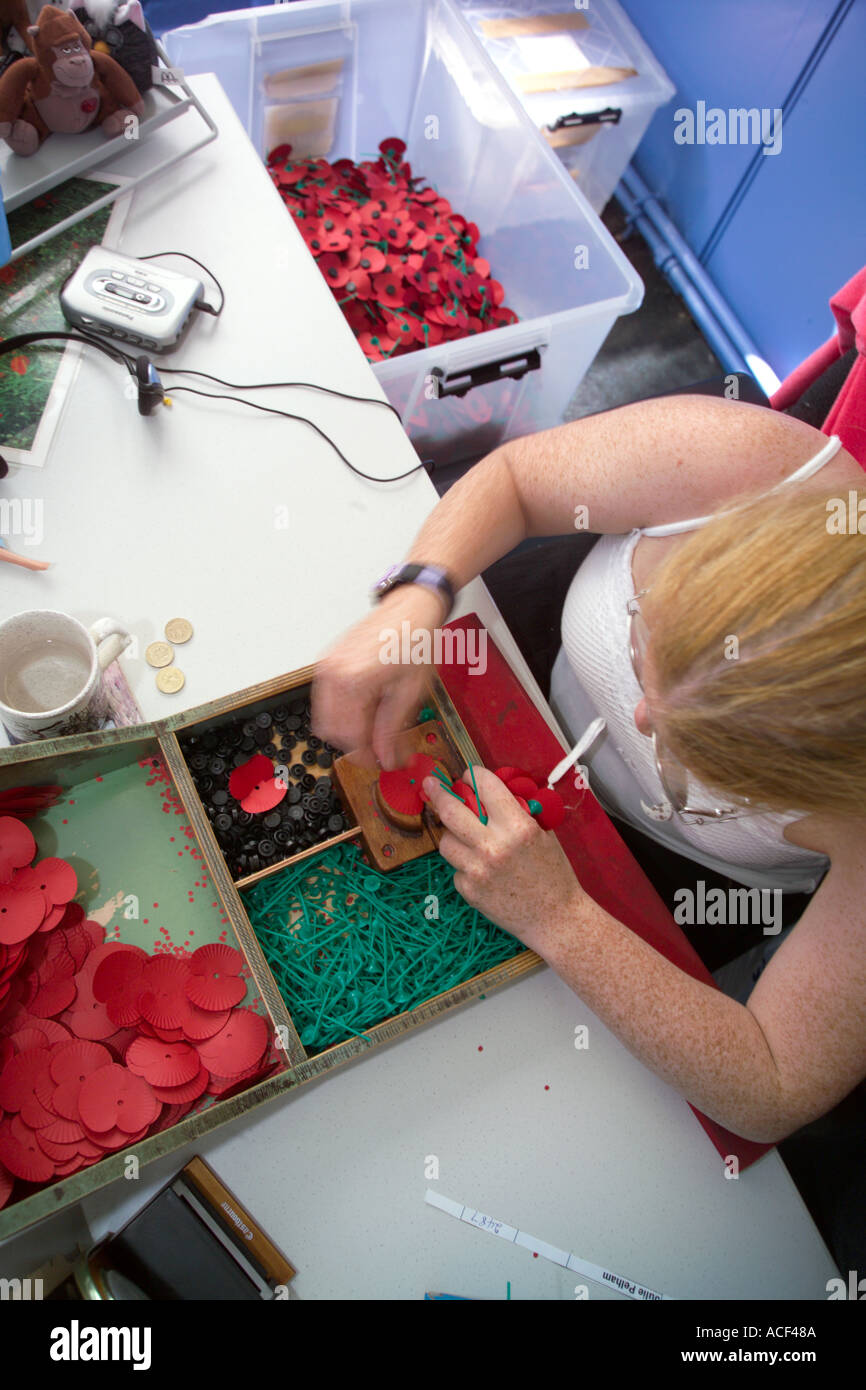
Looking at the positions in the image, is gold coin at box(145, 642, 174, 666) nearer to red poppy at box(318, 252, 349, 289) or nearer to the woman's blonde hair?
the woman's blonde hair

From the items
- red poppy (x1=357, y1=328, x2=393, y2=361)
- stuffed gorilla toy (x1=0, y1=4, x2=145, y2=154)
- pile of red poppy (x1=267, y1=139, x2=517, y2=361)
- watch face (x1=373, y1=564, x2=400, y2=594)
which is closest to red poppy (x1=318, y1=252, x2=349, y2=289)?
pile of red poppy (x1=267, y1=139, x2=517, y2=361)

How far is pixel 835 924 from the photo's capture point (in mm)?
831

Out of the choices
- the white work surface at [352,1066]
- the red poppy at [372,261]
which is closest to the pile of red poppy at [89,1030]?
A: the white work surface at [352,1066]

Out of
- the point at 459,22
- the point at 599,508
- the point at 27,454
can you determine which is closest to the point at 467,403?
the point at 459,22

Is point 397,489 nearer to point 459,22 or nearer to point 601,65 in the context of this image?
point 459,22

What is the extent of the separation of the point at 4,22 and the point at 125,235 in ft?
0.99

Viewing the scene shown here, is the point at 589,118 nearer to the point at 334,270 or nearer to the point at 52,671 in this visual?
the point at 334,270

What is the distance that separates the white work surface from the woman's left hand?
109 millimetres

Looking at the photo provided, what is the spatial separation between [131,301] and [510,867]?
3.13 ft

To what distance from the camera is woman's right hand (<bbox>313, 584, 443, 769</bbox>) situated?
90cm

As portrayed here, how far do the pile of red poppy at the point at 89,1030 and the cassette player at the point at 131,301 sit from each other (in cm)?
71

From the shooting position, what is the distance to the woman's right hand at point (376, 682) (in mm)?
899

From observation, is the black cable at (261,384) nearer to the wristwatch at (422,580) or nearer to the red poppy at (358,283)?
the wristwatch at (422,580)
